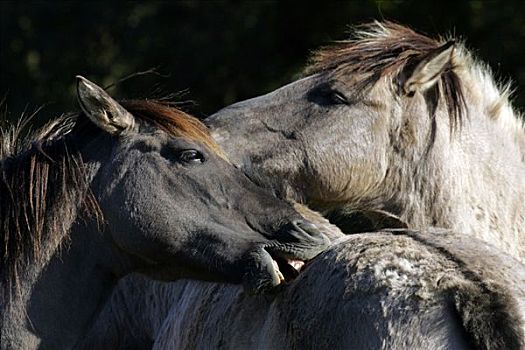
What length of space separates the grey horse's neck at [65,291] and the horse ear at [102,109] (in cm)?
39

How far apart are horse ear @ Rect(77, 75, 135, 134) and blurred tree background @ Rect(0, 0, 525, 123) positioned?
23.7ft

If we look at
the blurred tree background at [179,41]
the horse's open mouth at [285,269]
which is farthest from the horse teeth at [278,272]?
the blurred tree background at [179,41]

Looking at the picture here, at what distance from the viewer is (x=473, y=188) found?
539 centimetres

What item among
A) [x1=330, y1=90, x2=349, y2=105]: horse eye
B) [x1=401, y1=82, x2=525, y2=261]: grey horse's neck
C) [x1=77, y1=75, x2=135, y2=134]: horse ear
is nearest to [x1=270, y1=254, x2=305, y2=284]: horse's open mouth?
[x1=77, y1=75, x2=135, y2=134]: horse ear

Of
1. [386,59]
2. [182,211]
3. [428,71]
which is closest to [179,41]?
[386,59]

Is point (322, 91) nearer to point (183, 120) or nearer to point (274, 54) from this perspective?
point (183, 120)

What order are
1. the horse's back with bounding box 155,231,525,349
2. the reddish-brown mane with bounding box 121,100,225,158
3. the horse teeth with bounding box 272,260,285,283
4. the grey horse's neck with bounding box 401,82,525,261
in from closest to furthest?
the horse's back with bounding box 155,231,525,349
the horse teeth with bounding box 272,260,285,283
the reddish-brown mane with bounding box 121,100,225,158
the grey horse's neck with bounding box 401,82,525,261

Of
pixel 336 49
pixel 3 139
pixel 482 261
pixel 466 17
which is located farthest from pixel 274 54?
pixel 482 261

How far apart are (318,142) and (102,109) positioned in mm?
1282

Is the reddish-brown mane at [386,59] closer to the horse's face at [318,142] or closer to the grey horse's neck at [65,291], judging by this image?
the horse's face at [318,142]

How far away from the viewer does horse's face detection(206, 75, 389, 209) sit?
5410 millimetres

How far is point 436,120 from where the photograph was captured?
5504mm

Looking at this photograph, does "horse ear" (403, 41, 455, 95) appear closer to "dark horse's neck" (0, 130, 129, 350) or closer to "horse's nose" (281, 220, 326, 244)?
"horse's nose" (281, 220, 326, 244)

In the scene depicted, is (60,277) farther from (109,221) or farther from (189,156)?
(189,156)
